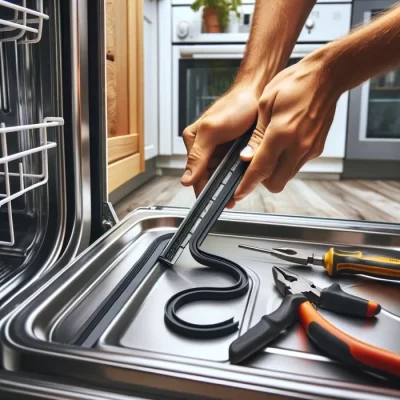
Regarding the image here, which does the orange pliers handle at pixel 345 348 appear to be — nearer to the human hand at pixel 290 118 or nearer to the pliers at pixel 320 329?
the pliers at pixel 320 329

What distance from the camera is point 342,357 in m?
0.30

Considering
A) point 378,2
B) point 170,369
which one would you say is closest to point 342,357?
point 170,369

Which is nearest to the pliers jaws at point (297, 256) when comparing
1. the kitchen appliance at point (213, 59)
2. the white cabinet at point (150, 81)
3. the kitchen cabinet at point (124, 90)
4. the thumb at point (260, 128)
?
the thumb at point (260, 128)

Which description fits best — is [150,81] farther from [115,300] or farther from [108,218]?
[115,300]

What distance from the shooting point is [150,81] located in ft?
6.50

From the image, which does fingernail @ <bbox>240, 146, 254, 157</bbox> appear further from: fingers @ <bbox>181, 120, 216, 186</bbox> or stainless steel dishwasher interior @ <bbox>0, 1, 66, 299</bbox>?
stainless steel dishwasher interior @ <bbox>0, 1, 66, 299</bbox>

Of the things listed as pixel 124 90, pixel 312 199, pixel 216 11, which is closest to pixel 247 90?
pixel 124 90

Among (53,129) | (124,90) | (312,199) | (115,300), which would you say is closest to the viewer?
(115,300)

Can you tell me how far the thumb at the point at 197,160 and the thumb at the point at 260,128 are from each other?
0.20 feet

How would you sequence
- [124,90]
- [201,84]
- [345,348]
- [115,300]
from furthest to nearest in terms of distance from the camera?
[201,84], [124,90], [115,300], [345,348]

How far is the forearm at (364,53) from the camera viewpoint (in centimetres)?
41

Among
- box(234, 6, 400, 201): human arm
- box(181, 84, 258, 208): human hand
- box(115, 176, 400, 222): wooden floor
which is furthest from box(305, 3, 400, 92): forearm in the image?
box(115, 176, 400, 222): wooden floor

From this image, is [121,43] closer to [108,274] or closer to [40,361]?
[108,274]

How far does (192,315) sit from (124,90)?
119 centimetres
